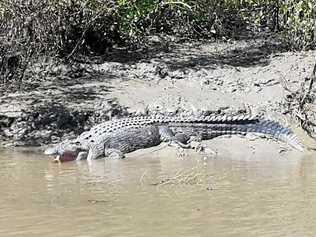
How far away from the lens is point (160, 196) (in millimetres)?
6695

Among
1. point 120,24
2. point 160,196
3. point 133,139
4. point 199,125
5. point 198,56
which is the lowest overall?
point 160,196

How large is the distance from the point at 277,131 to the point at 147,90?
262 cm

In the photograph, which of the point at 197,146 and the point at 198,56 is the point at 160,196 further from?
the point at 198,56

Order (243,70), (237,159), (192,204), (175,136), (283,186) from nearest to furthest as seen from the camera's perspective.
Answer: (192,204)
(283,186)
(237,159)
(175,136)
(243,70)

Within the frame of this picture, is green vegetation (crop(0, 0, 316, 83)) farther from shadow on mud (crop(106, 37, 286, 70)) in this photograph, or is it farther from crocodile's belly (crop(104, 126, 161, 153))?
crocodile's belly (crop(104, 126, 161, 153))

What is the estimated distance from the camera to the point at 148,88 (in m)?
12.0

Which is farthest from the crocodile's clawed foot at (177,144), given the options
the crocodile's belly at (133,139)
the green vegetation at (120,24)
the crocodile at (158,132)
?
the green vegetation at (120,24)

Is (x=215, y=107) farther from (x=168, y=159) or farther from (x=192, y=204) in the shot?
(x=192, y=204)

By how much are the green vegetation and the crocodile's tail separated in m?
1.47

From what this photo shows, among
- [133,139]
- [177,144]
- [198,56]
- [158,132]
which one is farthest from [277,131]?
[198,56]

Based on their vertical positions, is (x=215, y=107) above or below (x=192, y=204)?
above

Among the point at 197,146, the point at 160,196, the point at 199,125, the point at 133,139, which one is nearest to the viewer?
the point at 160,196

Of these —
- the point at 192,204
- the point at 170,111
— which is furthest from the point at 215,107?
the point at 192,204

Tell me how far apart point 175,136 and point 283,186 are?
3414 mm
